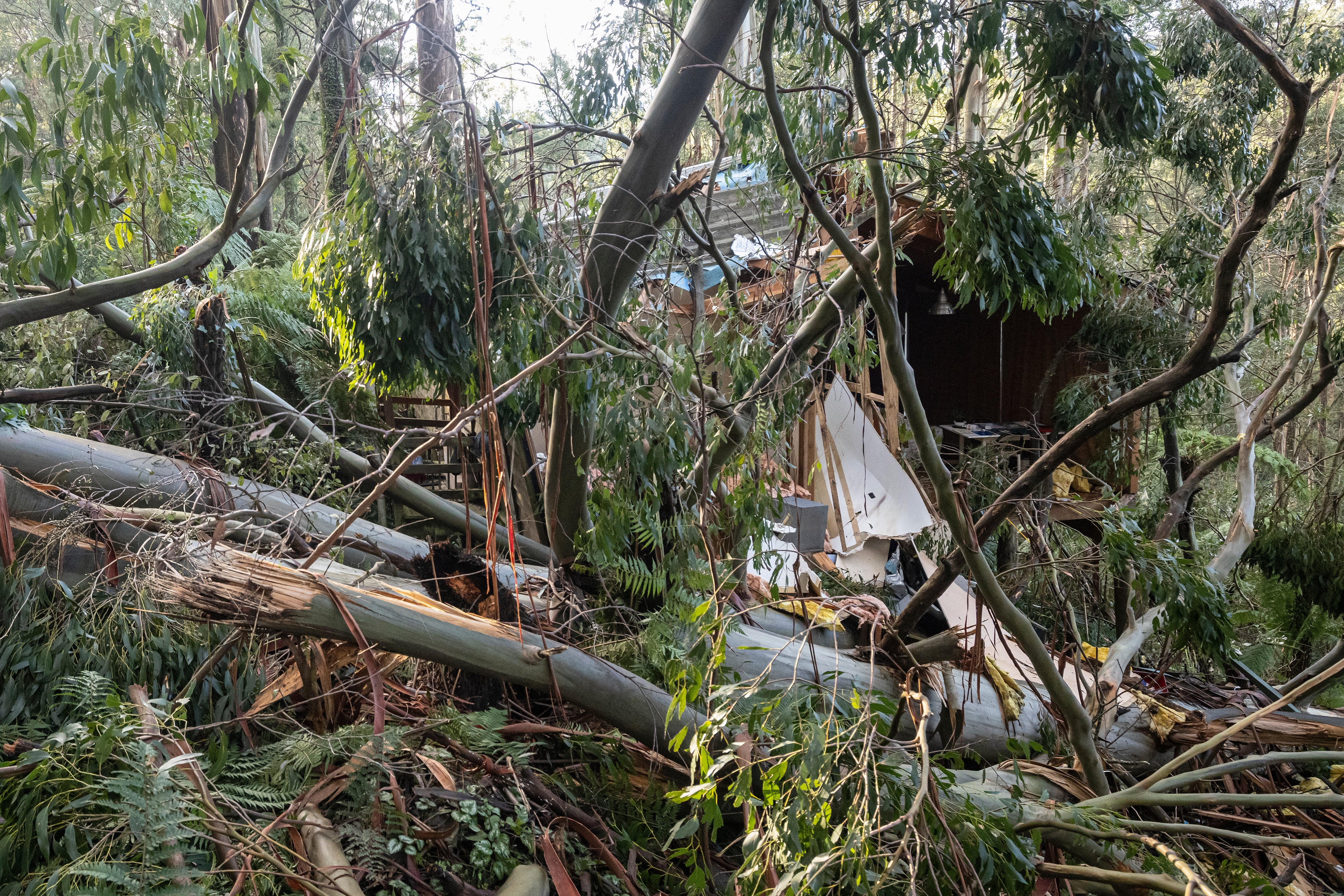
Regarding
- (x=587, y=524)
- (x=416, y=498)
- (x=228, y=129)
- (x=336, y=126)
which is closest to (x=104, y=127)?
(x=336, y=126)

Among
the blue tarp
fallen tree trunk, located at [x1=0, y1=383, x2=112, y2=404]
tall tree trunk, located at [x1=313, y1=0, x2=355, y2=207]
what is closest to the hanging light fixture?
the blue tarp

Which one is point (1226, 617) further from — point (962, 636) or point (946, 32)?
point (946, 32)

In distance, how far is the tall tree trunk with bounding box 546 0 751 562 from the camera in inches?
151

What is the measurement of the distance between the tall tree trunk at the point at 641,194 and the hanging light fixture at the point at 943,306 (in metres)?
5.37

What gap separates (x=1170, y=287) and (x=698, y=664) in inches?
317

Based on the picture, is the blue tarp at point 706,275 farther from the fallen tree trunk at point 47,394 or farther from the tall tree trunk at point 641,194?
the fallen tree trunk at point 47,394

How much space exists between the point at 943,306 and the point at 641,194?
19.7 feet

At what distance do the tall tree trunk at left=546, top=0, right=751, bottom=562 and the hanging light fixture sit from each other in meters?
5.37

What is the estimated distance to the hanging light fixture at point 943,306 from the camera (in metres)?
9.03

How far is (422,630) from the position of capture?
114 inches

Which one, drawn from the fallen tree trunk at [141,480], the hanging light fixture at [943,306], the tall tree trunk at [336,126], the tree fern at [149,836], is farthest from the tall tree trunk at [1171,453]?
the tree fern at [149,836]

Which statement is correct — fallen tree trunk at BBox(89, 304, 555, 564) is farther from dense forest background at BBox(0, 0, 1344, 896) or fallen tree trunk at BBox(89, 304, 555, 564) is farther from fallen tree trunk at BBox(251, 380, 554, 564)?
dense forest background at BBox(0, 0, 1344, 896)

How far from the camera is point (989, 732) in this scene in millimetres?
4297

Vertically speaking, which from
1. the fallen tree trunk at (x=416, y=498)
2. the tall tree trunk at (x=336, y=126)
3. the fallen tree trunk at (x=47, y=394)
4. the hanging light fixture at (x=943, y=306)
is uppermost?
the tall tree trunk at (x=336, y=126)
